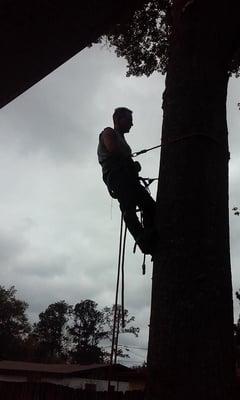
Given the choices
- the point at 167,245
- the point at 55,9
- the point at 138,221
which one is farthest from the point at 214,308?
the point at 55,9

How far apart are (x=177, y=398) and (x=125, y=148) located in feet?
7.19

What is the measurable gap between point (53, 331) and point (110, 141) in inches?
2862

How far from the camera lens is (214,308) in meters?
2.61

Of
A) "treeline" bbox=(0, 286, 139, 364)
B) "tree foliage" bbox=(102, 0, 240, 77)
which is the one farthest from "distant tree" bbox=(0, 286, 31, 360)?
"tree foliage" bbox=(102, 0, 240, 77)

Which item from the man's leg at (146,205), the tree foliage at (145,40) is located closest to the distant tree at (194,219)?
the man's leg at (146,205)

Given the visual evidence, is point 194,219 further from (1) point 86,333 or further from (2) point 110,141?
(1) point 86,333

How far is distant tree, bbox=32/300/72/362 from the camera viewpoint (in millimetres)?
68688

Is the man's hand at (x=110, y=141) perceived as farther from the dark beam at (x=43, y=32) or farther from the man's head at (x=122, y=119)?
the dark beam at (x=43, y=32)

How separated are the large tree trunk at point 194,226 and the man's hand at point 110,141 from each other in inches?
23.9

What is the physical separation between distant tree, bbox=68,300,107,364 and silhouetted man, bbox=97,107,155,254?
6531cm

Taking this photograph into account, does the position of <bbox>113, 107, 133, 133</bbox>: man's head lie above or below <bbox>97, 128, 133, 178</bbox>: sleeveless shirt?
above

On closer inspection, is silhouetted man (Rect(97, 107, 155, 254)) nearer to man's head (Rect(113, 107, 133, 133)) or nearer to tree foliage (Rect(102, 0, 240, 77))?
man's head (Rect(113, 107, 133, 133))

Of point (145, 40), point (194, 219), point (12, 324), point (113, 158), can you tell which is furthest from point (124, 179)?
point (12, 324)

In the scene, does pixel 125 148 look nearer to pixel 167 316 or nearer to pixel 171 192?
pixel 171 192
